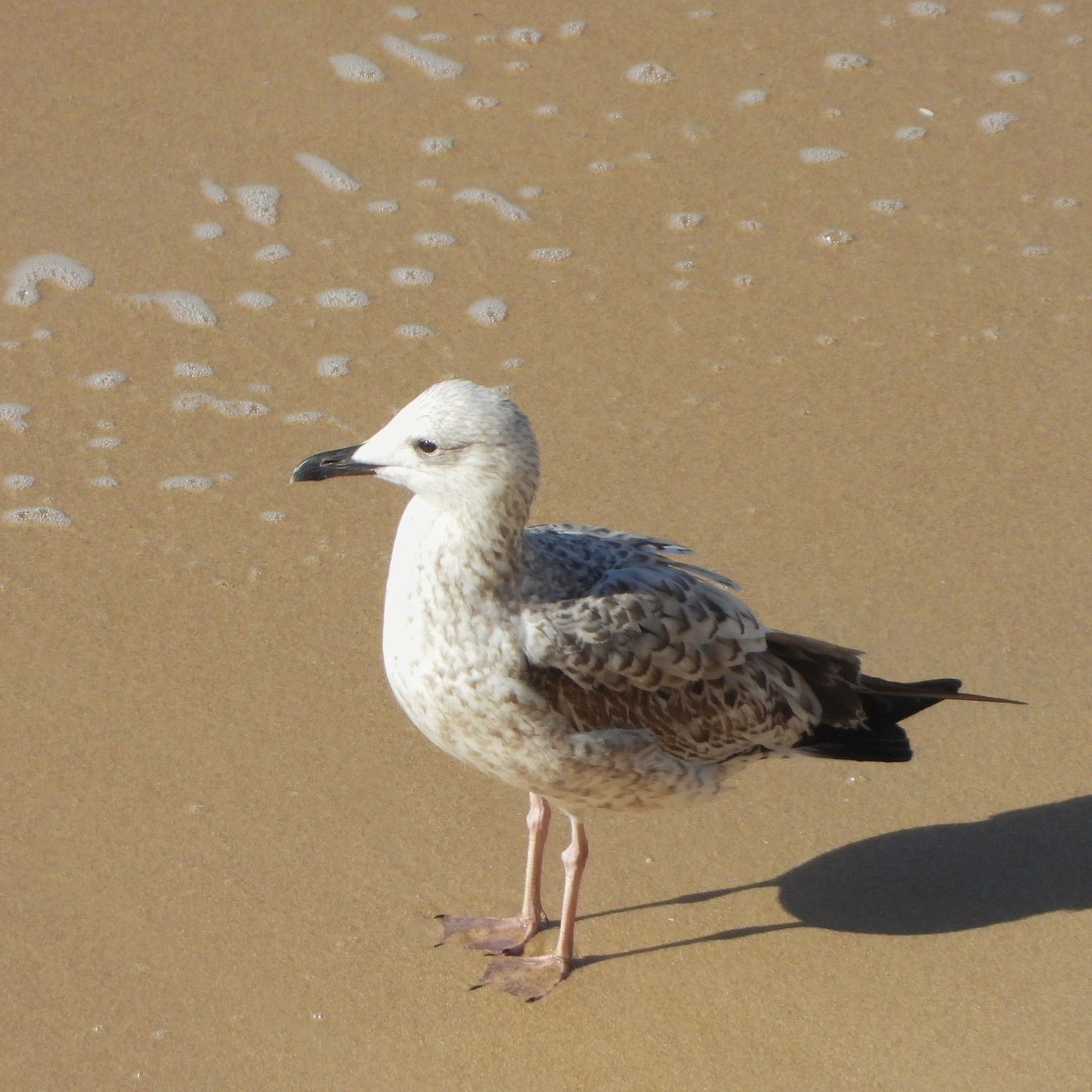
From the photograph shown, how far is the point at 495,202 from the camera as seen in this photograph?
718 cm

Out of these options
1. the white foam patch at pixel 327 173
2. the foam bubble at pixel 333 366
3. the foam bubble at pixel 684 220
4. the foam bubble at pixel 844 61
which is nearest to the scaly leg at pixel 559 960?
the foam bubble at pixel 333 366

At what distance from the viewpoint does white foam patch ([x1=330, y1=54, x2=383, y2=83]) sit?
7891mm

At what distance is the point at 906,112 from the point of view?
7852 mm

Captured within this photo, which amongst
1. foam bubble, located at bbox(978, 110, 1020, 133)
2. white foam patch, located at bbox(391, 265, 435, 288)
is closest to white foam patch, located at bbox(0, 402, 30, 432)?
white foam patch, located at bbox(391, 265, 435, 288)

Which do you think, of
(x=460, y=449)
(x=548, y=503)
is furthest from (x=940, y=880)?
(x=548, y=503)

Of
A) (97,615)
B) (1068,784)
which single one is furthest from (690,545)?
(97,615)

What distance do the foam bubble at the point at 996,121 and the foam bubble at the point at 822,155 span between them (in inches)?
29.5

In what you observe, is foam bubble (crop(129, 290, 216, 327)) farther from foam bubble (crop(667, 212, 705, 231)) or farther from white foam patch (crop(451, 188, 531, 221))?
foam bubble (crop(667, 212, 705, 231))

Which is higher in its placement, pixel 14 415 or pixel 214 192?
pixel 214 192

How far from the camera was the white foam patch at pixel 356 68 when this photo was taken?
789 cm

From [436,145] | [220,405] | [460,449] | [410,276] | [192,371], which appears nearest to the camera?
[460,449]

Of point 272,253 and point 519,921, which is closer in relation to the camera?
point 519,921

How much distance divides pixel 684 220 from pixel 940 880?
363 centimetres

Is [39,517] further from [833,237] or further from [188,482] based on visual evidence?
[833,237]
